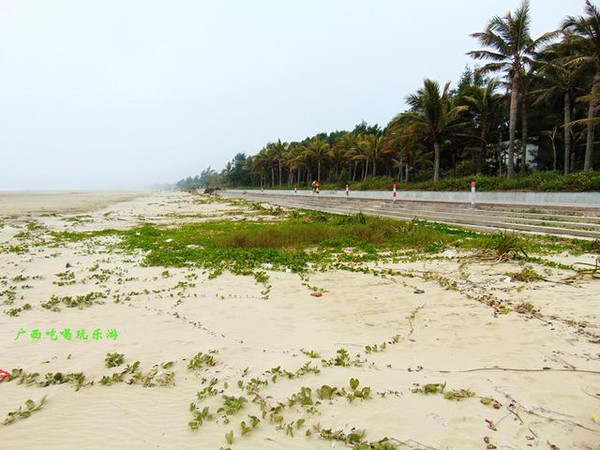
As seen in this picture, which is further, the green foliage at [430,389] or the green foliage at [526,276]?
the green foliage at [526,276]

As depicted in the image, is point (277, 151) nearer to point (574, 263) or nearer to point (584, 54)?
point (584, 54)

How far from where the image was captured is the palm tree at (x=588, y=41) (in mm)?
16609

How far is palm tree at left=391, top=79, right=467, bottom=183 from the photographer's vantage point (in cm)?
2470

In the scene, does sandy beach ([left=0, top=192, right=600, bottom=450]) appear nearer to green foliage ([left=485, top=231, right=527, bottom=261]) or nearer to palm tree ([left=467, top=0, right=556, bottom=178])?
green foliage ([left=485, top=231, right=527, bottom=261])

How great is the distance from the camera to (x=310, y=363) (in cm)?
334

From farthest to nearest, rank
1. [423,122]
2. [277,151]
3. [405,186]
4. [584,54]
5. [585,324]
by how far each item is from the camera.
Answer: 1. [277,151]
2. [405,186]
3. [423,122]
4. [584,54]
5. [585,324]

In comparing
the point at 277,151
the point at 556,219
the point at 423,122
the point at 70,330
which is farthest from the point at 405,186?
the point at 277,151

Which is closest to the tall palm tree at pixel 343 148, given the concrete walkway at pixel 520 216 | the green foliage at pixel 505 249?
the concrete walkway at pixel 520 216

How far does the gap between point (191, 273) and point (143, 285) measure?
0.95 meters

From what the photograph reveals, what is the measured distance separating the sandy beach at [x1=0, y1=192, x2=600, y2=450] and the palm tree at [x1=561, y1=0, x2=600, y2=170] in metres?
16.6

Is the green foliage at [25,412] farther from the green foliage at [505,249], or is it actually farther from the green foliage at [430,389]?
the green foliage at [505,249]

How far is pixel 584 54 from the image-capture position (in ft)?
59.4

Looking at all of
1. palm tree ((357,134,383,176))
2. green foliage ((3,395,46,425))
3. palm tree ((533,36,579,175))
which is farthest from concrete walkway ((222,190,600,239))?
palm tree ((357,134,383,176))

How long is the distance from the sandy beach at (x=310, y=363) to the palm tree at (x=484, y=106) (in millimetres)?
24524
